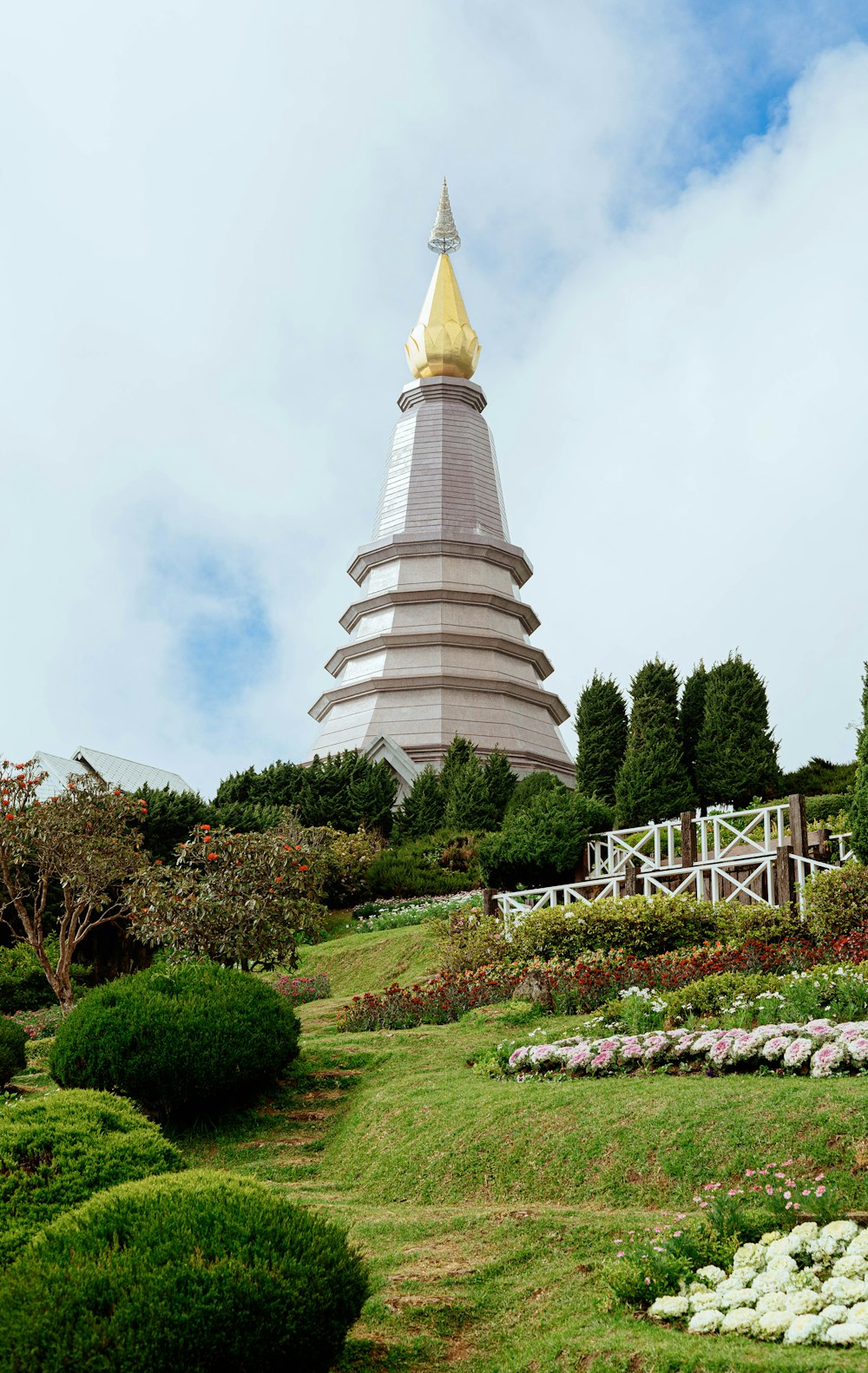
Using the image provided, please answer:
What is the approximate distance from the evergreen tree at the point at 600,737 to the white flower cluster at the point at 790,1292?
25.7 m

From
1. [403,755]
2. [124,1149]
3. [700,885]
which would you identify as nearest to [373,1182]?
[124,1149]

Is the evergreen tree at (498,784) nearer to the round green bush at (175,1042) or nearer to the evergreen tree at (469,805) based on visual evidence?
the evergreen tree at (469,805)

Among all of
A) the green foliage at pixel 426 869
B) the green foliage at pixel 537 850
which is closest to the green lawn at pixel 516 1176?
the green foliage at pixel 537 850

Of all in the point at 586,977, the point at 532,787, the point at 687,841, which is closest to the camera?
the point at 586,977

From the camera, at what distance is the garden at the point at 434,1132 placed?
4711 millimetres

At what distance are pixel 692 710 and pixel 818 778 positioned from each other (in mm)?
3942

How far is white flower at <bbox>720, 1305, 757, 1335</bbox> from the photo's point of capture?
4.89m

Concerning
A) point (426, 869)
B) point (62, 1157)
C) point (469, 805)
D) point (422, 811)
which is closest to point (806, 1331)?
point (62, 1157)

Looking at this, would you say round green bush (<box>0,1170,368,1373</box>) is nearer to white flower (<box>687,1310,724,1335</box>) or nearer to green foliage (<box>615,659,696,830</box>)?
white flower (<box>687,1310,724,1335</box>)

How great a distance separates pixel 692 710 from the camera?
32.5 meters

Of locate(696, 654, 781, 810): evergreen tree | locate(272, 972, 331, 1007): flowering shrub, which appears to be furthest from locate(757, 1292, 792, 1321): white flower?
locate(696, 654, 781, 810): evergreen tree

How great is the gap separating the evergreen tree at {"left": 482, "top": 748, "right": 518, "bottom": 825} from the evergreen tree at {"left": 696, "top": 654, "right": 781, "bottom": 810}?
4.95 metres

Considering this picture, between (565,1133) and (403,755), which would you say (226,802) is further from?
(565,1133)

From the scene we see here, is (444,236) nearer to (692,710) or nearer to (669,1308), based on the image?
(692,710)
